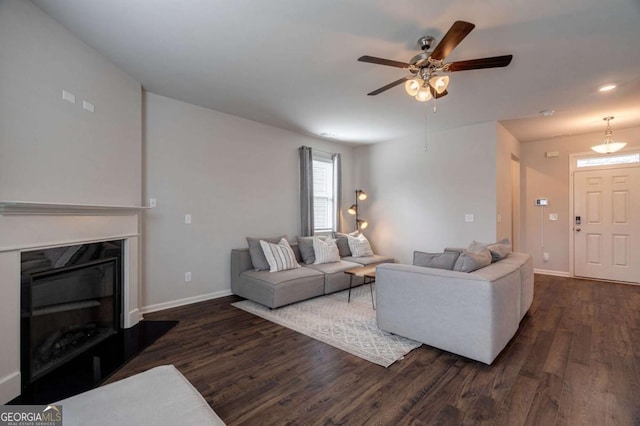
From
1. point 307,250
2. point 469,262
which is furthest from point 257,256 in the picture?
point 469,262

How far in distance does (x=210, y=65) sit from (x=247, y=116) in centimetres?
148

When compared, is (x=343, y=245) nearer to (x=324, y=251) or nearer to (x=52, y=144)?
(x=324, y=251)

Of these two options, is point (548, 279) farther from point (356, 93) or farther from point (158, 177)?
point (158, 177)

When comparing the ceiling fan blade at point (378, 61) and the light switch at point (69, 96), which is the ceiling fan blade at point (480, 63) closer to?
the ceiling fan blade at point (378, 61)

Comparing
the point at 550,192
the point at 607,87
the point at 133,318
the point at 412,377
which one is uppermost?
the point at 607,87

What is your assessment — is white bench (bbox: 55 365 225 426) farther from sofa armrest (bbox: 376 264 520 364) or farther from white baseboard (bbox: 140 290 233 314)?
white baseboard (bbox: 140 290 233 314)

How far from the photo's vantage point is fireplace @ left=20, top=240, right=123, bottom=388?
199 centimetres

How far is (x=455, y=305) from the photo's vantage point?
2.31 m

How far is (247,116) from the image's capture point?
4293 mm

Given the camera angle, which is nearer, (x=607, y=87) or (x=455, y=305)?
(x=455, y=305)

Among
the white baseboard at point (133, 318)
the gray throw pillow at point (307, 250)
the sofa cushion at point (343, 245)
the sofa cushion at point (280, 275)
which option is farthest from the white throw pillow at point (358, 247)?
the white baseboard at point (133, 318)

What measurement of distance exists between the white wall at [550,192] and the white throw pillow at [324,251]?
4102 millimetres

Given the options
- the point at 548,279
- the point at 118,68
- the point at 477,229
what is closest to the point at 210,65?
the point at 118,68

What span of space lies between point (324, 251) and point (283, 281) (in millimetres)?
1198
